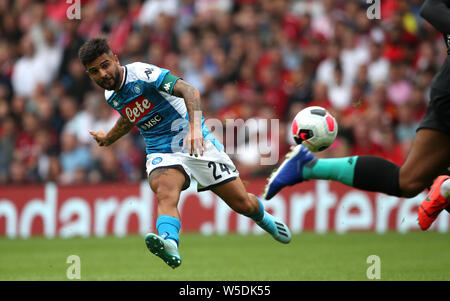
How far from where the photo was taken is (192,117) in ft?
19.1

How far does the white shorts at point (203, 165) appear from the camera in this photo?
6328mm

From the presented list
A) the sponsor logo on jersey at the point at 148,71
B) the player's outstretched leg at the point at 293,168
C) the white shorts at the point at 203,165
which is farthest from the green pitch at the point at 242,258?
the sponsor logo on jersey at the point at 148,71

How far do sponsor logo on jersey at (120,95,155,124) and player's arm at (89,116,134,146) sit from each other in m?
0.27

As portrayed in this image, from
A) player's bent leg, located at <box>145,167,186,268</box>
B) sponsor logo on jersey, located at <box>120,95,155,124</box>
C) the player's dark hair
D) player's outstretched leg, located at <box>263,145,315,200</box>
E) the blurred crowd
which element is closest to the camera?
player's bent leg, located at <box>145,167,186,268</box>

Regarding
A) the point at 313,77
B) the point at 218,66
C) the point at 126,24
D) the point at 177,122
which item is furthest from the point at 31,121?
the point at 177,122

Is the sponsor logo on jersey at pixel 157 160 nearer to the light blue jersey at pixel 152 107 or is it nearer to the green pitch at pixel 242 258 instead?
the light blue jersey at pixel 152 107

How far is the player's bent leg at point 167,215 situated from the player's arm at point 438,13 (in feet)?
7.95

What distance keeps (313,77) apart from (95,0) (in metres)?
5.71

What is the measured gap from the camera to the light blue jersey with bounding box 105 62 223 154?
626 cm

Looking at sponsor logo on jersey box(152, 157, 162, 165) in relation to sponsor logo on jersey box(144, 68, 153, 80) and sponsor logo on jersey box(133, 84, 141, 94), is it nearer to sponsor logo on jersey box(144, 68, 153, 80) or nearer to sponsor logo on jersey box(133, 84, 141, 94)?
sponsor logo on jersey box(133, 84, 141, 94)

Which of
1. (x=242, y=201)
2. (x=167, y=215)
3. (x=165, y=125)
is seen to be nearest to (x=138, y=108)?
(x=165, y=125)

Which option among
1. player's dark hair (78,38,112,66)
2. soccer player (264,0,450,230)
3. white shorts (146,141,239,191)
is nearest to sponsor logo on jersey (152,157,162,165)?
white shorts (146,141,239,191)

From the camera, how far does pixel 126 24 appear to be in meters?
14.4
